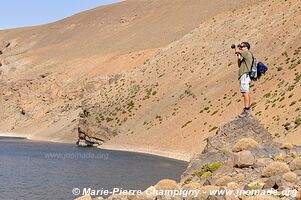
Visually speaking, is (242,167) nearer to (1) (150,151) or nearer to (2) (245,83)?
(2) (245,83)

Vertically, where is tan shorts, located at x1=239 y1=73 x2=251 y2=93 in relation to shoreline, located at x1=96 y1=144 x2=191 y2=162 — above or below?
above

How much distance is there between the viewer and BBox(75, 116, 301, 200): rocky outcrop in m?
16.4

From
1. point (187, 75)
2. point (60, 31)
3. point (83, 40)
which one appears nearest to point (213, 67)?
point (187, 75)

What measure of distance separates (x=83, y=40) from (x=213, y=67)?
277 ft

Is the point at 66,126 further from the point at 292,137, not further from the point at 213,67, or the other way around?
the point at 292,137

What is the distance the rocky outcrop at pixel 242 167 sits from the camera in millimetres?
16422

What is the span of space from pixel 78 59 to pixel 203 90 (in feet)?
227

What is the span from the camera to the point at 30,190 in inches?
1524

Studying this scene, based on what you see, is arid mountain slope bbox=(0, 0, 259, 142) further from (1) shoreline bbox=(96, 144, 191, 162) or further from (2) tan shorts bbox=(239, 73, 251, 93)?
(2) tan shorts bbox=(239, 73, 251, 93)

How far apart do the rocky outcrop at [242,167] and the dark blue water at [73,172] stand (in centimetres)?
1320

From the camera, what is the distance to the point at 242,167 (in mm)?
20516

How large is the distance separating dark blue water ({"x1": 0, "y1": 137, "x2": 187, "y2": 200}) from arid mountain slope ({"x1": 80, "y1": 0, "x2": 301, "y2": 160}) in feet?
26.7

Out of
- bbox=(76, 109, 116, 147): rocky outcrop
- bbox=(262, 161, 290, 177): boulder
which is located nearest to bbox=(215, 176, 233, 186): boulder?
bbox=(262, 161, 290, 177): boulder

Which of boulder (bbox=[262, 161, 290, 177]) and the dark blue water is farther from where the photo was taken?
the dark blue water
